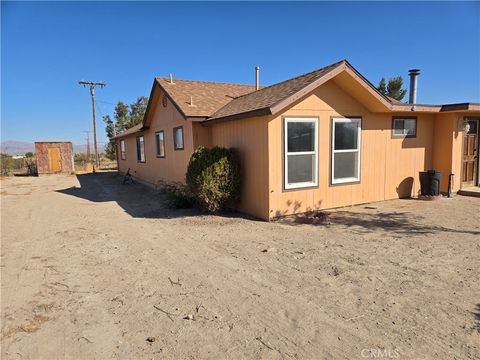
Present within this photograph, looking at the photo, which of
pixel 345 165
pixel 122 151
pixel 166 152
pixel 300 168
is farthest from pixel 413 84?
pixel 122 151

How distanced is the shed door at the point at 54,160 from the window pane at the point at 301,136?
85.2 feet

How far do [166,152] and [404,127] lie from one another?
29.6ft

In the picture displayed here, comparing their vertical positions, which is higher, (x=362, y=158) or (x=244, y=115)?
(x=244, y=115)

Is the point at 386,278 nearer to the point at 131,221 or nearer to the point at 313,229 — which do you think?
the point at 313,229

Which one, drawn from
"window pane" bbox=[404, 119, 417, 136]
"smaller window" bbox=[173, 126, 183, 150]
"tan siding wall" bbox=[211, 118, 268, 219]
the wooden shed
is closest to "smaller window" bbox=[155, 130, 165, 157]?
"smaller window" bbox=[173, 126, 183, 150]

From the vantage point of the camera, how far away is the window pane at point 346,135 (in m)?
8.34

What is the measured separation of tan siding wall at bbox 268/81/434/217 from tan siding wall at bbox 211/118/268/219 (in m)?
0.21

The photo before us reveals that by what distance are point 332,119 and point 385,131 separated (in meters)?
2.19

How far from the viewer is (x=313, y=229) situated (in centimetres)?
666

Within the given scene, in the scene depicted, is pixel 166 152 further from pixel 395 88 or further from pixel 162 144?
pixel 395 88

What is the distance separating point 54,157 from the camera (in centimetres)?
2692

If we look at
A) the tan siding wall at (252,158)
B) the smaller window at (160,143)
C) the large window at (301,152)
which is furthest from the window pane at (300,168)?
the smaller window at (160,143)

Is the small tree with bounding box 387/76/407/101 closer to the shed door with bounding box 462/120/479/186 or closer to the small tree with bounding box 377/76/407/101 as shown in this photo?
the small tree with bounding box 377/76/407/101

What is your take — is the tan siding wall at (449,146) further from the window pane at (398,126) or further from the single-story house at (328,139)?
the window pane at (398,126)
